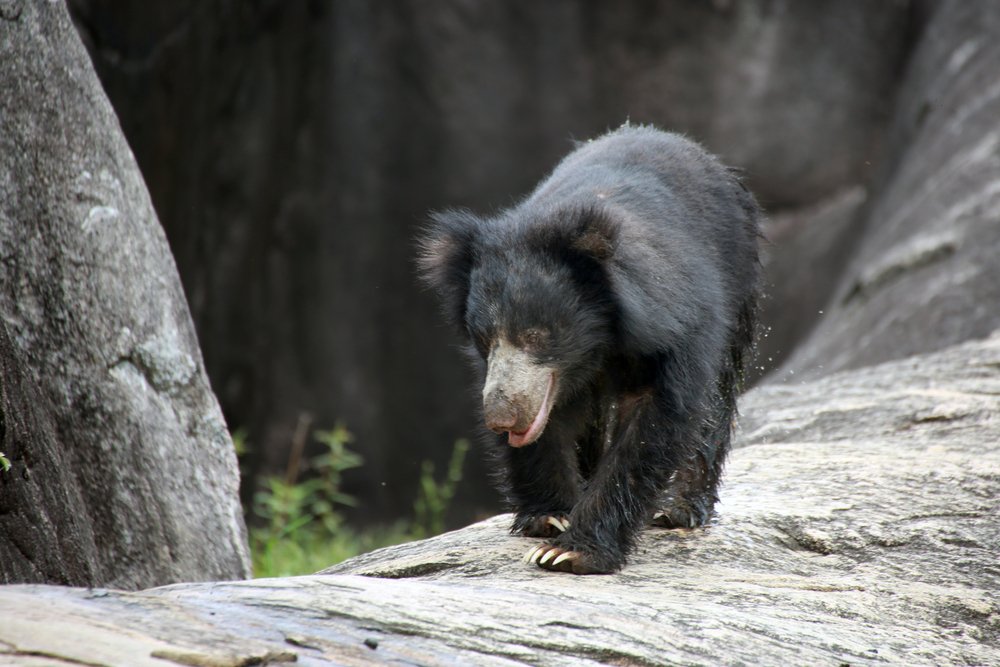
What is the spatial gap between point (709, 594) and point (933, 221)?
18.2 feet

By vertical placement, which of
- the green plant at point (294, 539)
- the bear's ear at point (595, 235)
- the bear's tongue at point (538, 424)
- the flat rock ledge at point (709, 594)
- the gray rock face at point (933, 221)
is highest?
the gray rock face at point (933, 221)

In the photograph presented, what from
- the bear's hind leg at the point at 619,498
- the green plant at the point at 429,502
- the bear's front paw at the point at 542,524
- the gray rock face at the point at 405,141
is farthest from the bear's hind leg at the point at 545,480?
the gray rock face at the point at 405,141

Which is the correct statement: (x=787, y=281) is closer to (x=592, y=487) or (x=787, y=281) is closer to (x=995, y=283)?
(x=995, y=283)

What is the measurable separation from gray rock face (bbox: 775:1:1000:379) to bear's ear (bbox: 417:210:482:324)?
154 inches

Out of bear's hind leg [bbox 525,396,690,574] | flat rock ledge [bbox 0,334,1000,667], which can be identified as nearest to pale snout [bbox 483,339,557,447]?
bear's hind leg [bbox 525,396,690,574]

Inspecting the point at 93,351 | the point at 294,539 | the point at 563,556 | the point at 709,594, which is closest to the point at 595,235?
the point at 563,556

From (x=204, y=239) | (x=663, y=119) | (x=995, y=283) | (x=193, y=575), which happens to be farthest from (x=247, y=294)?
(x=193, y=575)

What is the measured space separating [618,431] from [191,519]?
1370 millimetres

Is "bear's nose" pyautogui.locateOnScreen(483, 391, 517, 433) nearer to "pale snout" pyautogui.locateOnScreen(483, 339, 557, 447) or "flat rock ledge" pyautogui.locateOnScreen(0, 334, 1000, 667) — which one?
"pale snout" pyautogui.locateOnScreen(483, 339, 557, 447)

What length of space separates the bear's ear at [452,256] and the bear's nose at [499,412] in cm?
45

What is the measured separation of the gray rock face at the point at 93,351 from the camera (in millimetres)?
3465

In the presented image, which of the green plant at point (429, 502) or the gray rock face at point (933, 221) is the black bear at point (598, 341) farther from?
the green plant at point (429, 502)

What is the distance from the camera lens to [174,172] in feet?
27.7

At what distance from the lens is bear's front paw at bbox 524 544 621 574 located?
10.5 feet
